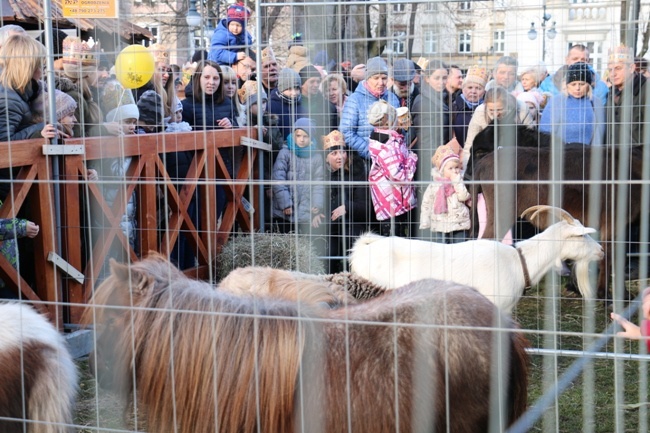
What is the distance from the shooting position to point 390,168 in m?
6.76

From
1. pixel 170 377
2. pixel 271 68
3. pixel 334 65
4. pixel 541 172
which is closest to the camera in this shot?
pixel 170 377

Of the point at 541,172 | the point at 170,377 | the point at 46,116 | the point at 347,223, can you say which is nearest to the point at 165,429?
the point at 170,377

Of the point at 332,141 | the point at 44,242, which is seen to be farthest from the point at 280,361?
the point at 332,141

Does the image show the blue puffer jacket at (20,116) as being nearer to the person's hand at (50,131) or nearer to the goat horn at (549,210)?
the person's hand at (50,131)

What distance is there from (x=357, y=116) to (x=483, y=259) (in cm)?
219

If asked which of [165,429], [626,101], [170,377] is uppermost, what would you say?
[626,101]

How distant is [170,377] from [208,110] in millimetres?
4546

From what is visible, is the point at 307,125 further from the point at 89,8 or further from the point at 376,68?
the point at 89,8

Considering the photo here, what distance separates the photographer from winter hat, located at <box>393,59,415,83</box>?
7926 millimetres

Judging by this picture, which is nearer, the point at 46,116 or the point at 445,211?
the point at 46,116

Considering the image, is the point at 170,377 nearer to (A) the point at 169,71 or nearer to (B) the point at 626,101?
(A) the point at 169,71

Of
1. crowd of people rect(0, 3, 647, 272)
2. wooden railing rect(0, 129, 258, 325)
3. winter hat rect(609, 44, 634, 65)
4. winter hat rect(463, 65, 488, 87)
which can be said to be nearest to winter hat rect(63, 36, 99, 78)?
crowd of people rect(0, 3, 647, 272)

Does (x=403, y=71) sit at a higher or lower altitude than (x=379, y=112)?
higher

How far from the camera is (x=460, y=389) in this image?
3340 mm
